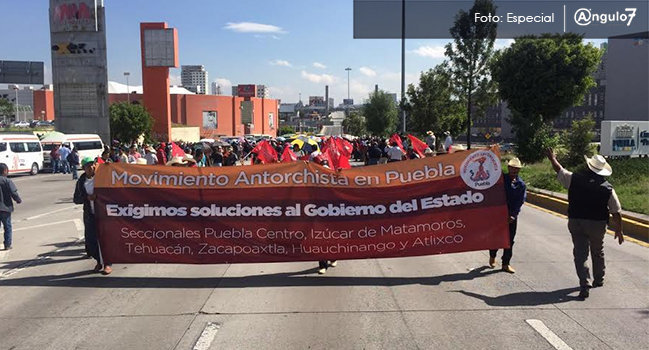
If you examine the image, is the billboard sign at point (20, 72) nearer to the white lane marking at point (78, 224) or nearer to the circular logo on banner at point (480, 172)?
the white lane marking at point (78, 224)

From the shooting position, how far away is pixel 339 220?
23.6 ft

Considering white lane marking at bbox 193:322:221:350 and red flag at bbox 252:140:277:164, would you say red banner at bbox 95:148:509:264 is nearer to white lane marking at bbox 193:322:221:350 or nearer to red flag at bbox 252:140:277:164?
white lane marking at bbox 193:322:221:350

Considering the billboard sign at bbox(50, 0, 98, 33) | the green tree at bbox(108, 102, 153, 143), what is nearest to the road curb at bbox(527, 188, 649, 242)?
the billboard sign at bbox(50, 0, 98, 33)

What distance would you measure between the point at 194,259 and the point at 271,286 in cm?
116

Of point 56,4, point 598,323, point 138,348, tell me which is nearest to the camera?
point 138,348

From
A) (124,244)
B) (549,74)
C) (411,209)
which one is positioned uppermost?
(549,74)

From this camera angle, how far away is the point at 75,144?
108 feet

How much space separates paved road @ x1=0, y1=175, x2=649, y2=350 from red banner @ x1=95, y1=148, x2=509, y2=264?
434 millimetres

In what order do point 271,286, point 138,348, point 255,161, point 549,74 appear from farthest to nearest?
point 549,74 < point 255,161 < point 271,286 < point 138,348

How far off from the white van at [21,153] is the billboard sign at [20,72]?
32126mm

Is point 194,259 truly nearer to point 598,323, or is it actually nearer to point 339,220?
point 339,220

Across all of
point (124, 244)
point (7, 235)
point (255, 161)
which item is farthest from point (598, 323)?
point (255, 161)

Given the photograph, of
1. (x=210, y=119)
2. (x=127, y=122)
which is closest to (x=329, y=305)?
(x=127, y=122)

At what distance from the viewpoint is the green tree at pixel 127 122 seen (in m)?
51.6
